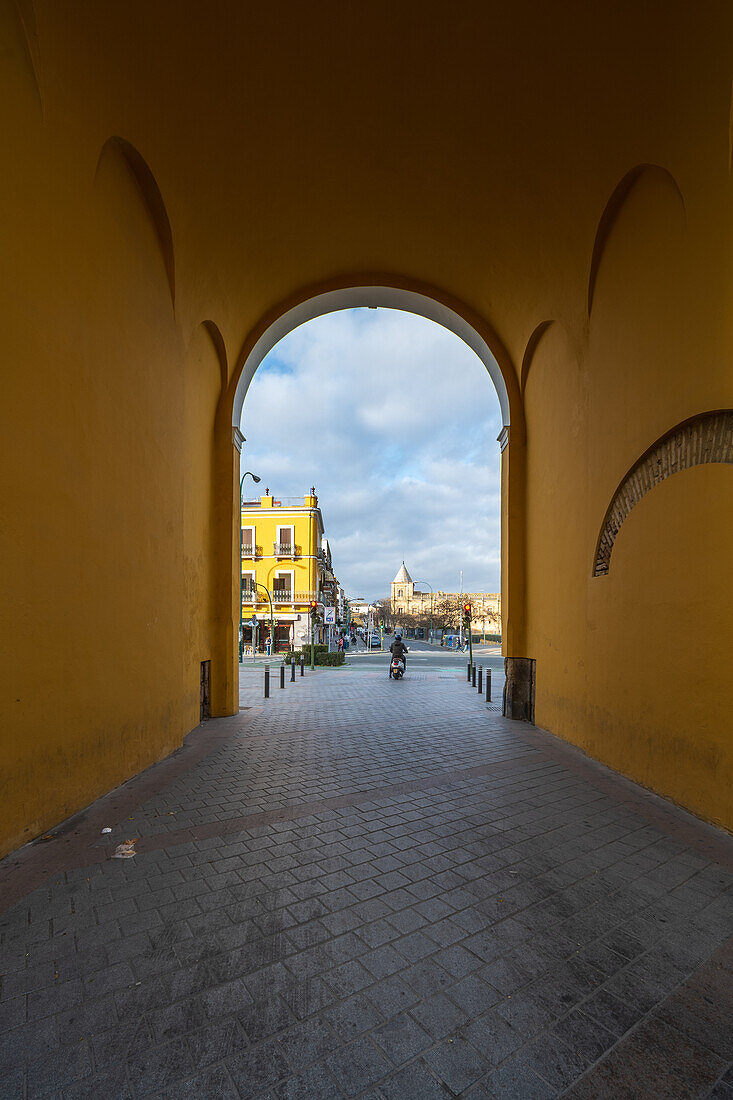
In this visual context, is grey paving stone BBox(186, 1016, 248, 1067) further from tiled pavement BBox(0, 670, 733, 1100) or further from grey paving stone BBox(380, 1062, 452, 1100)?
grey paving stone BBox(380, 1062, 452, 1100)

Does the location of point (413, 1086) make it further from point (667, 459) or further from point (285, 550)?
point (285, 550)

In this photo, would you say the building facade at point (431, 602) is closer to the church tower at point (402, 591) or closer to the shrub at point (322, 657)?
the church tower at point (402, 591)

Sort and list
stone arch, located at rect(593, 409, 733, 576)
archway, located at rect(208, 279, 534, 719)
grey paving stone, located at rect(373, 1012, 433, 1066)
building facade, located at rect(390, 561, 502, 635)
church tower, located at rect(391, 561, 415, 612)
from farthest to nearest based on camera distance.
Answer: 1. church tower, located at rect(391, 561, 415, 612)
2. building facade, located at rect(390, 561, 502, 635)
3. archway, located at rect(208, 279, 534, 719)
4. stone arch, located at rect(593, 409, 733, 576)
5. grey paving stone, located at rect(373, 1012, 433, 1066)

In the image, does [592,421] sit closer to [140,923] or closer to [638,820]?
[638,820]

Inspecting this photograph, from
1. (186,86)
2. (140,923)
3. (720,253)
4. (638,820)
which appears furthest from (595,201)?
(140,923)

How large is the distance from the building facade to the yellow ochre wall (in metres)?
64.2

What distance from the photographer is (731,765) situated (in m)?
4.50

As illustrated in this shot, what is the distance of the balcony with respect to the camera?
38.1 m

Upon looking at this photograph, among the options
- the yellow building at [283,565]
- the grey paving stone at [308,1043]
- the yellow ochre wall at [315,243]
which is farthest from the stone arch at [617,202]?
the yellow building at [283,565]

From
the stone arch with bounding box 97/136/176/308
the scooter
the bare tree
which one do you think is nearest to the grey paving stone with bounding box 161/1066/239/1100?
the stone arch with bounding box 97/136/176/308

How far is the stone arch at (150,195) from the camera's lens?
18.2 feet

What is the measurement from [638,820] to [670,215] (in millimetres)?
6158

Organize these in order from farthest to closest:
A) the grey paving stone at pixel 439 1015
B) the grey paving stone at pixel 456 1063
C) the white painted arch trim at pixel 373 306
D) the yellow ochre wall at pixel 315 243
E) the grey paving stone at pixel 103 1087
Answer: the white painted arch trim at pixel 373 306, the yellow ochre wall at pixel 315 243, the grey paving stone at pixel 439 1015, the grey paving stone at pixel 456 1063, the grey paving stone at pixel 103 1087

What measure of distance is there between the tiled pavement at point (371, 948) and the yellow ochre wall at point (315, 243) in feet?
3.56
